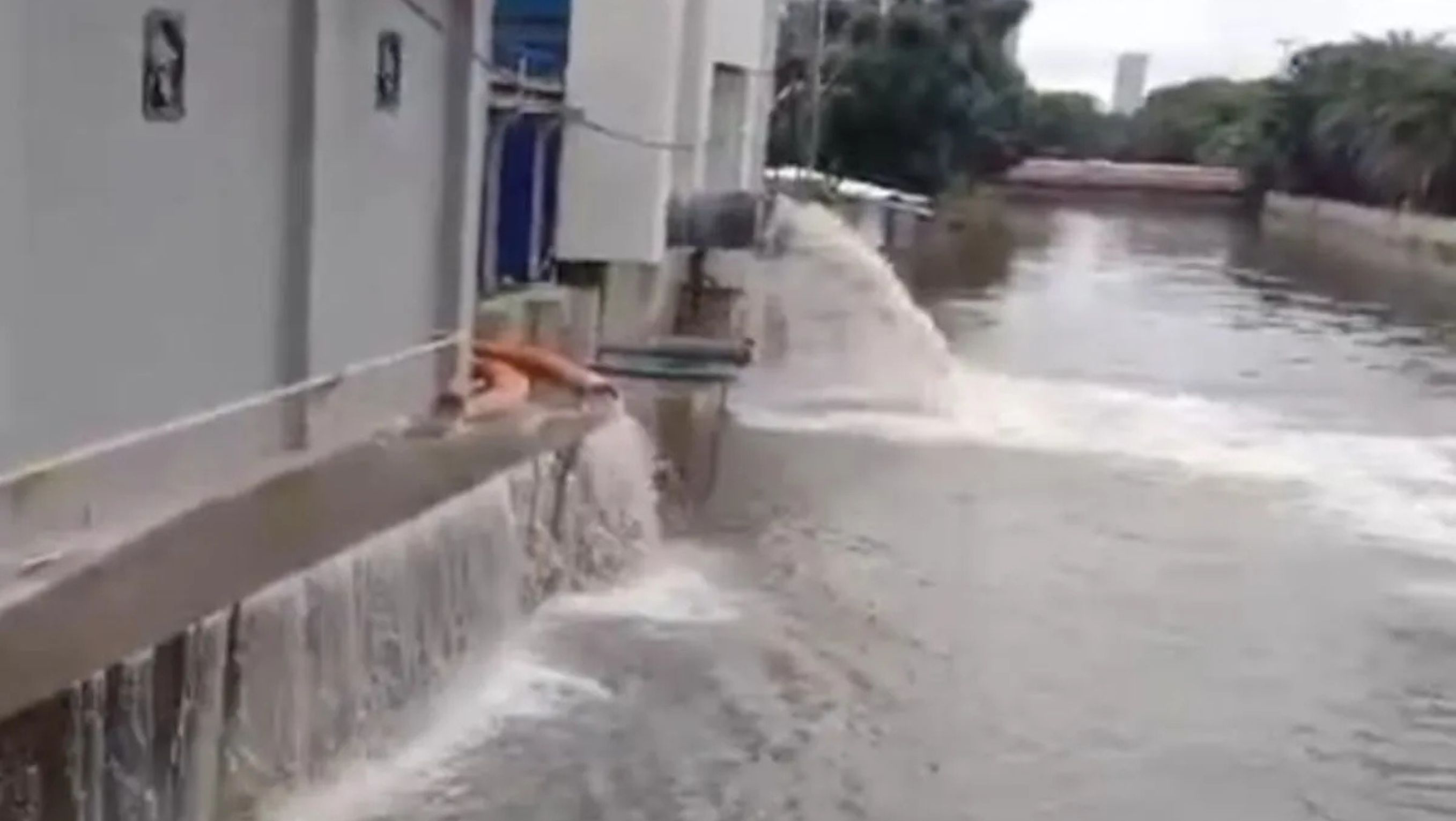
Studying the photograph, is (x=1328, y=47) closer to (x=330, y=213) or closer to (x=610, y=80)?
(x=610, y=80)

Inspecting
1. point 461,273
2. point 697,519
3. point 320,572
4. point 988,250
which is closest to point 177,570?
point 320,572

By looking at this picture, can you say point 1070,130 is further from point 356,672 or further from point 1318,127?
point 356,672

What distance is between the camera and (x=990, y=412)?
1858cm

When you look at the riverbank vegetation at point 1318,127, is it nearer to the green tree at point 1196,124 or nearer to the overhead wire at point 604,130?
the green tree at point 1196,124

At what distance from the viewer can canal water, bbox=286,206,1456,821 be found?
323 inches

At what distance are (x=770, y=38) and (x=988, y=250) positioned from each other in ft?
58.7

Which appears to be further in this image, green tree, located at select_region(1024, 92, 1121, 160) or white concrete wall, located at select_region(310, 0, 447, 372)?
green tree, located at select_region(1024, 92, 1121, 160)

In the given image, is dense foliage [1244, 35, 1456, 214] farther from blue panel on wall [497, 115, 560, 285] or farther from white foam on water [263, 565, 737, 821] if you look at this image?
white foam on water [263, 565, 737, 821]

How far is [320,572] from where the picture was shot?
739cm

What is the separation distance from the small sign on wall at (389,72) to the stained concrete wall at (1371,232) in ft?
108

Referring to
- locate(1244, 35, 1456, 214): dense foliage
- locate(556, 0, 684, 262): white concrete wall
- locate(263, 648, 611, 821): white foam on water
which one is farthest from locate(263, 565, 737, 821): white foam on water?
locate(1244, 35, 1456, 214): dense foliage

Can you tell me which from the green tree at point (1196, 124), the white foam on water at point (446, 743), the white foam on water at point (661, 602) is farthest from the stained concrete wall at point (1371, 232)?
the white foam on water at point (446, 743)

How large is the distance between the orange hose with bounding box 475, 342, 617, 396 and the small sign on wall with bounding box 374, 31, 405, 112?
2.43 m

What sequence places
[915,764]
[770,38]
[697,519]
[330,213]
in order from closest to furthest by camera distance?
[915,764] < [330,213] < [697,519] < [770,38]
